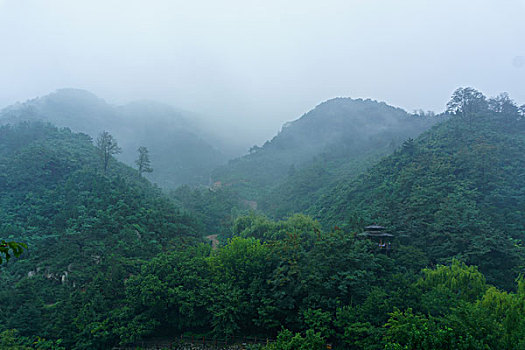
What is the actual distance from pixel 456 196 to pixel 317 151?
5732 centimetres

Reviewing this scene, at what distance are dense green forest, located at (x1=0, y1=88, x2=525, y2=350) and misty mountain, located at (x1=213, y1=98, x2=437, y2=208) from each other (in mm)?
18973

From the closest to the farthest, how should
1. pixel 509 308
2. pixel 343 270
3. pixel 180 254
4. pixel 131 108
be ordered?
pixel 509 308, pixel 343 270, pixel 180 254, pixel 131 108

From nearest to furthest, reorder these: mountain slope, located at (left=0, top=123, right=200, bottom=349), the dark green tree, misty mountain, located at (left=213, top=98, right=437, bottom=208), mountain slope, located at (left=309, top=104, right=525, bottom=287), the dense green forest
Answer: the dense green forest → mountain slope, located at (left=0, top=123, right=200, bottom=349) → mountain slope, located at (left=309, top=104, right=525, bottom=287) → the dark green tree → misty mountain, located at (left=213, top=98, right=437, bottom=208)

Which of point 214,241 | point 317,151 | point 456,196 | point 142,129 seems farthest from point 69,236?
point 142,129

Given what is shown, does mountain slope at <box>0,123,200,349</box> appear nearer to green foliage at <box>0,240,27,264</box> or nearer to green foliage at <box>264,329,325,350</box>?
green foliage at <box>264,329,325,350</box>

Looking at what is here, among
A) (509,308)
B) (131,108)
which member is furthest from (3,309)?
(131,108)

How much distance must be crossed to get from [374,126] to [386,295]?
75048 mm

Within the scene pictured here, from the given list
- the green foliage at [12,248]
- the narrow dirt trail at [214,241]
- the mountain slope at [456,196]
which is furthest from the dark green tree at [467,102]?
the green foliage at [12,248]

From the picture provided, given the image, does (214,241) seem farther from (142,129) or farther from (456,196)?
(142,129)

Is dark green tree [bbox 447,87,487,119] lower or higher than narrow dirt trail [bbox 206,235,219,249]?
higher

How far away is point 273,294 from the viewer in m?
17.5

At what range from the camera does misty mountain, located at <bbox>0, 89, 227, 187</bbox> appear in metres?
80.2

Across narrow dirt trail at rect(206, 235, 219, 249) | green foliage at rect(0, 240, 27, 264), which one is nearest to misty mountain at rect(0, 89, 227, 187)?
narrow dirt trail at rect(206, 235, 219, 249)

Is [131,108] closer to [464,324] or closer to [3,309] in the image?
[3,309]
